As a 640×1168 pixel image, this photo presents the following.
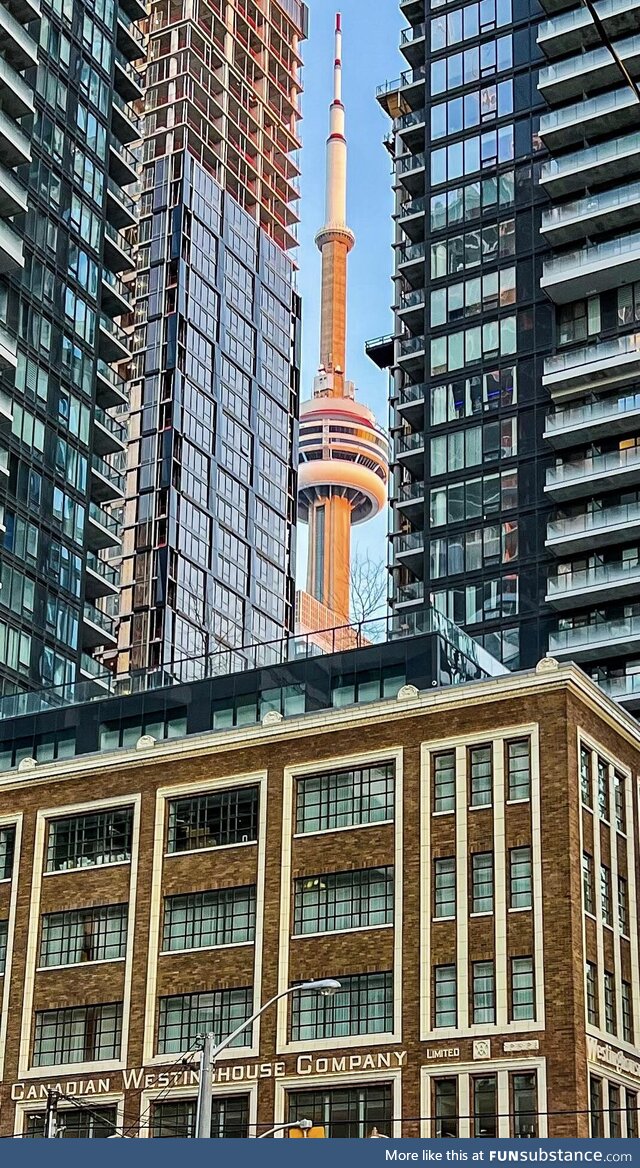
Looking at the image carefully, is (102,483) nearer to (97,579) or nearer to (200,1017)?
(97,579)

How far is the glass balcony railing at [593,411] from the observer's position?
9675 centimetres

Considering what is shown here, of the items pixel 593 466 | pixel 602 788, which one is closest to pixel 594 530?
pixel 593 466

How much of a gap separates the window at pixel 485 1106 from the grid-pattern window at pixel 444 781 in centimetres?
907

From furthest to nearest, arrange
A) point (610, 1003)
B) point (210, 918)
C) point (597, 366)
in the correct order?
point (597, 366), point (210, 918), point (610, 1003)

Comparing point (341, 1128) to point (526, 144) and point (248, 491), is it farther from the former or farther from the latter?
point (248, 491)

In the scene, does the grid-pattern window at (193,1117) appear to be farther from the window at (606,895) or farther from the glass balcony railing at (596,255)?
the glass balcony railing at (596,255)

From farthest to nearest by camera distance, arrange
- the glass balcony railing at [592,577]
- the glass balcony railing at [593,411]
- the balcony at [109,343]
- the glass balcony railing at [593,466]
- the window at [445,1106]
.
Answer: the balcony at [109,343], the glass balcony railing at [593,411], the glass balcony railing at [593,466], the glass balcony railing at [592,577], the window at [445,1106]

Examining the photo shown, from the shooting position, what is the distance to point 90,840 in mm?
69312

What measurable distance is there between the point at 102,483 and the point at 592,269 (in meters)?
31.5

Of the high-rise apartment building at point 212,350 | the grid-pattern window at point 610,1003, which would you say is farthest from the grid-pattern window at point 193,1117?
the high-rise apartment building at point 212,350

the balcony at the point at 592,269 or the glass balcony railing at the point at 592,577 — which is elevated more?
the balcony at the point at 592,269

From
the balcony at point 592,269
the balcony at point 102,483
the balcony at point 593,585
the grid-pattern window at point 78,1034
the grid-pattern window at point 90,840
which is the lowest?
the grid-pattern window at point 78,1034

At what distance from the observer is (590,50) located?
103 m

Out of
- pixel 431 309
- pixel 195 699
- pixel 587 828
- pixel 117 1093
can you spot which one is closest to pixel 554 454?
pixel 431 309
